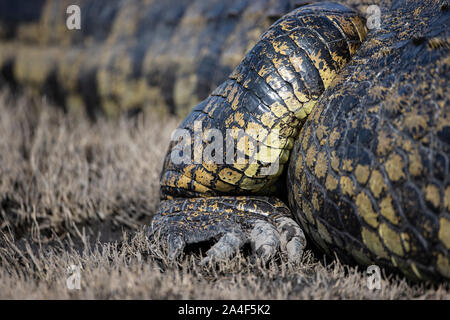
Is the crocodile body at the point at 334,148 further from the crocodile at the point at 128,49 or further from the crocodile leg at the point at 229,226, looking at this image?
the crocodile at the point at 128,49

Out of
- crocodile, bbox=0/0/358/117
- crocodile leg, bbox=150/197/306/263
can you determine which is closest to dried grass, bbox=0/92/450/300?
crocodile leg, bbox=150/197/306/263

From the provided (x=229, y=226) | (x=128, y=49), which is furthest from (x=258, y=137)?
(x=128, y=49)

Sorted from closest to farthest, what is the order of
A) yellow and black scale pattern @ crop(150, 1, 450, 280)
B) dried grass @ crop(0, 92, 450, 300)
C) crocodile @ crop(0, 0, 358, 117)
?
yellow and black scale pattern @ crop(150, 1, 450, 280) → dried grass @ crop(0, 92, 450, 300) → crocodile @ crop(0, 0, 358, 117)

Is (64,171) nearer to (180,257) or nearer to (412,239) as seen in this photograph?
(180,257)

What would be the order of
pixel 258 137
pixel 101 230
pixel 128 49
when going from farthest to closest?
pixel 128 49
pixel 101 230
pixel 258 137

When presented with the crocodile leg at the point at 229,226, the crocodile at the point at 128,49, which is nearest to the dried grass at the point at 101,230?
the crocodile leg at the point at 229,226

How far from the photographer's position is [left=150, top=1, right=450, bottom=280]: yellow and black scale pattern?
1587 millimetres

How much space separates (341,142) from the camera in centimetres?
184

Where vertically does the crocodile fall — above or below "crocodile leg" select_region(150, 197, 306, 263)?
above

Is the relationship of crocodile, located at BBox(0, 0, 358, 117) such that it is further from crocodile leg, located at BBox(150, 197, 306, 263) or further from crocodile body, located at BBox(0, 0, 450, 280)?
crocodile leg, located at BBox(150, 197, 306, 263)

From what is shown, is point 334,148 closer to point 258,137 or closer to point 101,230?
point 258,137

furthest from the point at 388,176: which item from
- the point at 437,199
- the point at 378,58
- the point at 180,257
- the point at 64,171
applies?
the point at 64,171

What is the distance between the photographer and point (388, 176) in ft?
5.41

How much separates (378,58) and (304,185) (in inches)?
21.8
